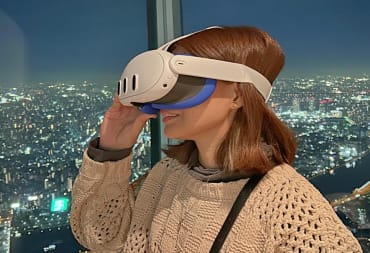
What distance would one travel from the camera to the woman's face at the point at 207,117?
0.95m

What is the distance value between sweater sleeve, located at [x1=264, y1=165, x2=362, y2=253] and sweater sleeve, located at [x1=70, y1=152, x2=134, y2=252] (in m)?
0.44

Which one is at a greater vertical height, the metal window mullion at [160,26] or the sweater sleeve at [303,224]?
the metal window mullion at [160,26]

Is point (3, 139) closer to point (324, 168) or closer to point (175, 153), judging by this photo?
point (175, 153)

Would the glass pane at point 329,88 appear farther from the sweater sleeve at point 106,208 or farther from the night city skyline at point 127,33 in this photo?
the sweater sleeve at point 106,208

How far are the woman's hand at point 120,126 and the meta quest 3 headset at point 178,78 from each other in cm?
23

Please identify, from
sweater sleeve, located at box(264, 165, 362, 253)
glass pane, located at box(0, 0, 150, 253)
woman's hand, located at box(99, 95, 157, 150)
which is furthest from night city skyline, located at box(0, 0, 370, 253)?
sweater sleeve, located at box(264, 165, 362, 253)

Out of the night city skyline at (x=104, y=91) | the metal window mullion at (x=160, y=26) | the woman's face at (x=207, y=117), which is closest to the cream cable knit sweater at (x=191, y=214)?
the woman's face at (x=207, y=117)

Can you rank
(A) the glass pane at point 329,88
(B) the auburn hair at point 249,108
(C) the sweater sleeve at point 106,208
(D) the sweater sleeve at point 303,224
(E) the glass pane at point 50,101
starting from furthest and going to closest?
(A) the glass pane at point 329,88
(E) the glass pane at point 50,101
(C) the sweater sleeve at point 106,208
(B) the auburn hair at point 249,108
(D) the sweater sleeve at point 303,224

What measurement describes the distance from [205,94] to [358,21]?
1.20 meters

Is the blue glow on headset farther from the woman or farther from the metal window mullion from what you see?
the metal window mullion

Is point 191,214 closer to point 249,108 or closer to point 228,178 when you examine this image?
point 228,178

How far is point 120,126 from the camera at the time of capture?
1194mm

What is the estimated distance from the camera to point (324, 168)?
6.22ft

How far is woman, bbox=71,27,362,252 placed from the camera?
2.81 feet
